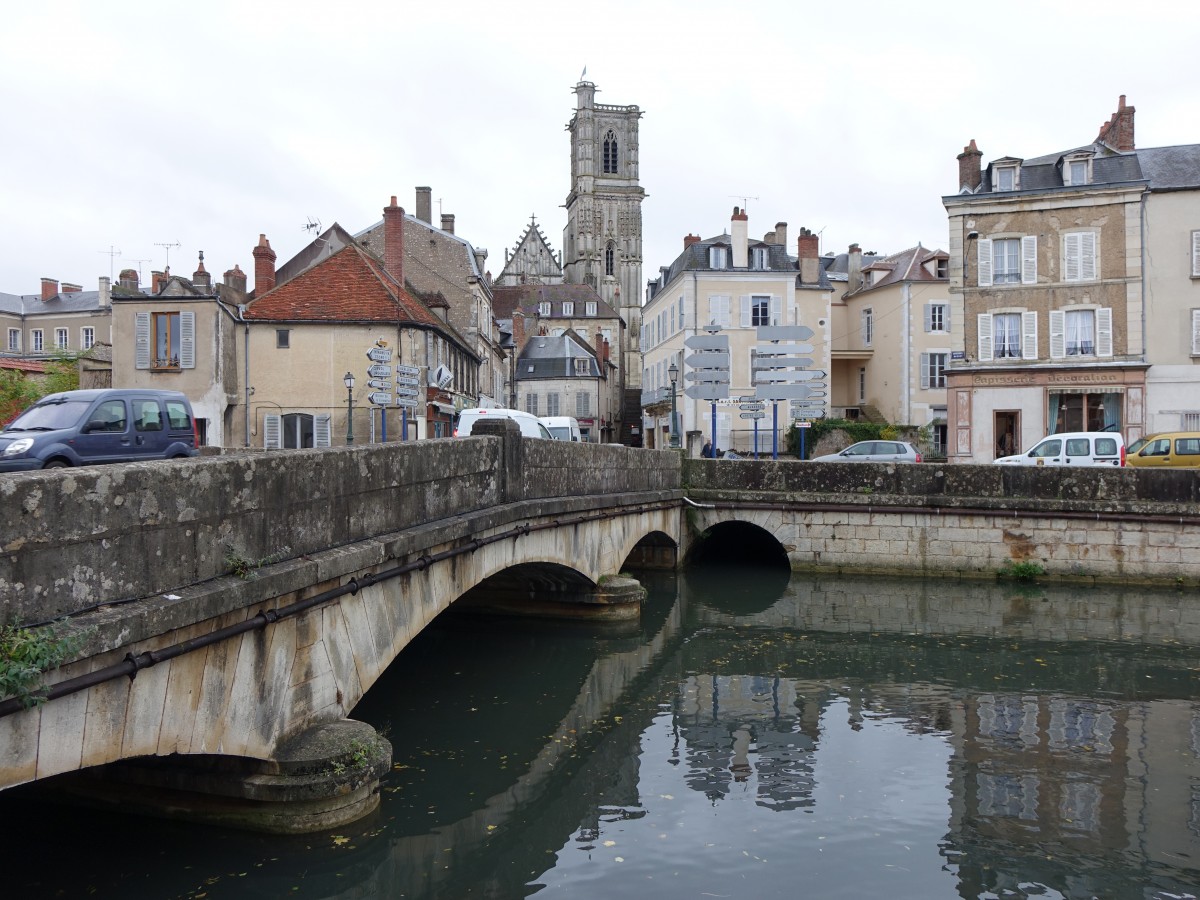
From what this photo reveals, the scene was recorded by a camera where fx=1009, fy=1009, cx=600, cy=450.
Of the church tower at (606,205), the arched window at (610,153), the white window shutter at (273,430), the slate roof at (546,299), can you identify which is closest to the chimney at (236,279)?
the white window shutter at (273,430)

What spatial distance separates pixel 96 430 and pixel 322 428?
594 inches

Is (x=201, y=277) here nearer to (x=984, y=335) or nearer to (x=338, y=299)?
(x=338, y=299)

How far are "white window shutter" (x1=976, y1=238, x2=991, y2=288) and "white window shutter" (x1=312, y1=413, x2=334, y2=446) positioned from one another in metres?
19.1

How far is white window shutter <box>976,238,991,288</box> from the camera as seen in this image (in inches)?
1163

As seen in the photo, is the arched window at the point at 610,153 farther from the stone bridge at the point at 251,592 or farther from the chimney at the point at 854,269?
the stone bridge at the point at 251,592

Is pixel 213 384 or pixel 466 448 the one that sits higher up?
pixel 213 384

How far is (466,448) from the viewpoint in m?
9.93

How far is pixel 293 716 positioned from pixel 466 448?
3849mm

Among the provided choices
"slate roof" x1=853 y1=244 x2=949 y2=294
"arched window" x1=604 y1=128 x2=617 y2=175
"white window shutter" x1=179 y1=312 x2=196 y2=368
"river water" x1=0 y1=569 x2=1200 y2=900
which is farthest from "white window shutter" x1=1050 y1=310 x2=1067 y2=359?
"arched window" x1=604 y1=128 x2=617 y2=175

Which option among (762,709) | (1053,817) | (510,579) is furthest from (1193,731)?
(510,579)

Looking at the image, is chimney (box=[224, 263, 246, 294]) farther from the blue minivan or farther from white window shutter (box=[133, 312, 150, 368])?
the blue minivan

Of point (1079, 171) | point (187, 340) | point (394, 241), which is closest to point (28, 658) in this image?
point (187, 340)

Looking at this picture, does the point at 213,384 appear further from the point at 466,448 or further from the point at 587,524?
the point at 466,448

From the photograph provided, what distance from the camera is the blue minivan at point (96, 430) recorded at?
11.0 m
